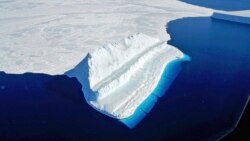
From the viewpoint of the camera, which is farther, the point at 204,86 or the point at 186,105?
the point at 204,86

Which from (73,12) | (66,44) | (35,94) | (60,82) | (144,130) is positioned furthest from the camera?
(73,12)

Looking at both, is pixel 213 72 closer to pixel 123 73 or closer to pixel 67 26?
pixel 123 73

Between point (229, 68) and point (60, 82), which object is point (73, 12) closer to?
point (60, 82)

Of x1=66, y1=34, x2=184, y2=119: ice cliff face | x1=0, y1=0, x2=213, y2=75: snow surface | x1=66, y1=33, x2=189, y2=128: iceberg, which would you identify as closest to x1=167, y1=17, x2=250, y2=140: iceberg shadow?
x1=66, y1=33, x2=189, y2=128: iceberg

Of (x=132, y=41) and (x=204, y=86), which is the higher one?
(x=132, y=41)

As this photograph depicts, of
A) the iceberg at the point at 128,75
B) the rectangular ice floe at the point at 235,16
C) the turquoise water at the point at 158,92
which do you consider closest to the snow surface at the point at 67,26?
the rectangular ice floe at the point at 235,16

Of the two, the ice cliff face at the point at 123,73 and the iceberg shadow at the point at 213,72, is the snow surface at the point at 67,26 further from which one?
the iceberg shadow at the point at 213,72

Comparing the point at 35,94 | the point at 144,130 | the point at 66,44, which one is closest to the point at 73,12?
the point at 66,44
